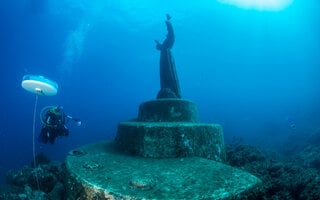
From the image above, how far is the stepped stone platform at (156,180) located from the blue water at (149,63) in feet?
75.3

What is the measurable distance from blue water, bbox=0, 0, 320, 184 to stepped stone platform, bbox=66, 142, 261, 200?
75.3ft

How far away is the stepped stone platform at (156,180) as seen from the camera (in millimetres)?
3998

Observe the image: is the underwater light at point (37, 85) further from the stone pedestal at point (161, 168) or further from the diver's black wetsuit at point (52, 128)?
the stone pedestal at point (161, 168)

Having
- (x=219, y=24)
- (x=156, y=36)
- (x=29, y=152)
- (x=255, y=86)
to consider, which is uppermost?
(x=219, y=24)

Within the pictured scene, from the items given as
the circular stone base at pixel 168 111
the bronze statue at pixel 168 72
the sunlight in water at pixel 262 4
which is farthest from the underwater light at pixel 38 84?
the sunlight in water at pixel 262 4

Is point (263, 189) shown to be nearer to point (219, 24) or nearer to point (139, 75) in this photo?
point (219, 24)

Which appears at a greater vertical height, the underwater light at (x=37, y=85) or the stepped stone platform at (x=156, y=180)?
the underwater light at (x=37, y=85)

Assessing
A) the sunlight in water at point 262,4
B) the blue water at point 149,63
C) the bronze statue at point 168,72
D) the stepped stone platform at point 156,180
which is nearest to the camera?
the stepped stone platform at point 156,180

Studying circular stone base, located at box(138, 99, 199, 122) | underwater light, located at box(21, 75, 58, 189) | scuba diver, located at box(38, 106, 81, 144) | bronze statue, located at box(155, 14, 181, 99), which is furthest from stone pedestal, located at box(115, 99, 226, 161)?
bronze statue, located at box(155, 14, 181, 99)

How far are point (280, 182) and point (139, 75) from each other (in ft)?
303

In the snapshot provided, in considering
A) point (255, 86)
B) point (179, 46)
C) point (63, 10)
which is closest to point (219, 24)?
point (179, 46)

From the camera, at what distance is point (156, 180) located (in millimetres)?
4574

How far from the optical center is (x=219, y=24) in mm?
60938

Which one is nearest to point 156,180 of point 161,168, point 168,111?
point 161,168
